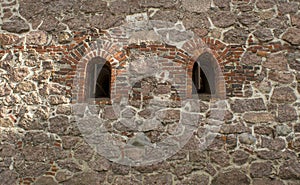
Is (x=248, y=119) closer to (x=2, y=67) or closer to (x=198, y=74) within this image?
(x=198, y=74)

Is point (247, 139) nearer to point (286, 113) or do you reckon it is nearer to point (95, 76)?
point (286, 113)

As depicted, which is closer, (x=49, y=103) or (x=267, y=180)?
(x=267, y=180)

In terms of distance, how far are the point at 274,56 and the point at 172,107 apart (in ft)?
5.33

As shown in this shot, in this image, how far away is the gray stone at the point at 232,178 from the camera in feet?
14.2

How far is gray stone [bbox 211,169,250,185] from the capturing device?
4.32 metres

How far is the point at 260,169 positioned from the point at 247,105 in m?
0.87

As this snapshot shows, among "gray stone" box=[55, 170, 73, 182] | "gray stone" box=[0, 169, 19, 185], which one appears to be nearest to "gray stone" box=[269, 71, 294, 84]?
"gray stone" box=[55, 170, 73, 182]

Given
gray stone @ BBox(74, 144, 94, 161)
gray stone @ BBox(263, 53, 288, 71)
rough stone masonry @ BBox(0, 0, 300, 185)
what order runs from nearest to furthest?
1. rough stone masonry @ BBox(0, 0, 300, 185)
2. gray stone @ BBox(74, 144, 94, 161)
3. gray stone @ BBox(263, 53, 288, 71)

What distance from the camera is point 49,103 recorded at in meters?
4.73

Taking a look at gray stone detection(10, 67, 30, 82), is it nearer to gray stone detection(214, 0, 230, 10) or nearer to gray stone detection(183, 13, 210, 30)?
gray stone detection(183, 13, 210, 30)

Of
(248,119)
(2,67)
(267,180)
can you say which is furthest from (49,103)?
(267,180)

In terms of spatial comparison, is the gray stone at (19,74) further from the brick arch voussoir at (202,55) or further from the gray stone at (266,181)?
A: the gray stone at (266,181)

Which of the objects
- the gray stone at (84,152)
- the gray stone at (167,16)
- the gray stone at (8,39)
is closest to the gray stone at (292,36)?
the gray stone at (167,16)

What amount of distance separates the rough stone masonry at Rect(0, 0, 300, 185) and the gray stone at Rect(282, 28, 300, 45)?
0.01 meters
